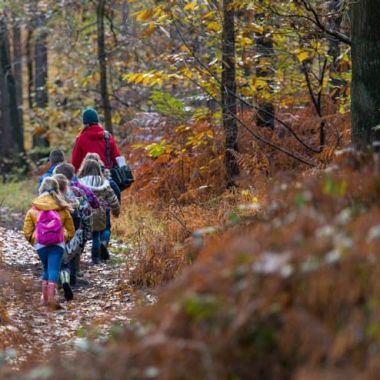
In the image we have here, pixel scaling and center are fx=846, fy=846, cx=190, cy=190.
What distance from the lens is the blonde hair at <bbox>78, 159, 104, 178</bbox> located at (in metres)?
12.2

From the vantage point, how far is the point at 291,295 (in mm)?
4172

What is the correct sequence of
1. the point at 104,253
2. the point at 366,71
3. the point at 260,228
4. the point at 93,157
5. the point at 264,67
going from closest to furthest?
the point at 260,228
the point at 366,71
the point at 93,157
the point at 104,253
the point at 264,67

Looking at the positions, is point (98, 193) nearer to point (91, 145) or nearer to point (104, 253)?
point (104, 253)

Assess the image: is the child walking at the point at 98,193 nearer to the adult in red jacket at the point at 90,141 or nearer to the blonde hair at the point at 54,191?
the adult in red jacket at the point at 90,141

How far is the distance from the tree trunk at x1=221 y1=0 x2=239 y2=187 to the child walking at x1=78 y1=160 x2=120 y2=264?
1.92m

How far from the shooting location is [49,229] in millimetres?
9984

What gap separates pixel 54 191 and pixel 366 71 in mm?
4050

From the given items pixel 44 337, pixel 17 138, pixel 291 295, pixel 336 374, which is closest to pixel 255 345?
pixel 291 295

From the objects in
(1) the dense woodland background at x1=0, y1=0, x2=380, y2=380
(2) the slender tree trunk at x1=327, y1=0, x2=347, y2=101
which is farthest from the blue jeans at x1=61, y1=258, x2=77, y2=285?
(2) the slender tree trunk at x1=327, y1=0, x2=347, y2=101

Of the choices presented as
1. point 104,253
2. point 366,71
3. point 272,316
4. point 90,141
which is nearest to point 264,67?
point 90,141

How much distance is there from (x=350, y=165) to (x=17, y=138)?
1162 inches

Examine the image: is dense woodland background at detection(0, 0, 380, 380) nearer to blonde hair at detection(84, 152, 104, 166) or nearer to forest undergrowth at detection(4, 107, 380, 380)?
forest undergrowth at detection(4, 107, 380, 380)

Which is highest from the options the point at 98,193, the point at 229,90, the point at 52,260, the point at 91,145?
the point at 229,90

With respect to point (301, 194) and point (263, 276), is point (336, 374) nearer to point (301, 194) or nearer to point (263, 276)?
point (263, 276)
